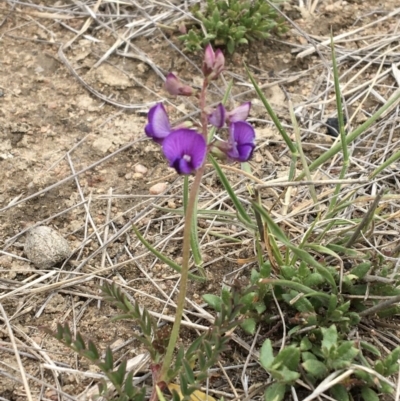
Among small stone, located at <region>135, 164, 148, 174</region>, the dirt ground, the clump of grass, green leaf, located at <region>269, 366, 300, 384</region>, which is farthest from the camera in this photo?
the clump of grass

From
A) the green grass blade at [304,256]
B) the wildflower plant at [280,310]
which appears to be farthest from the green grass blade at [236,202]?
the green grass blade at [304,256]

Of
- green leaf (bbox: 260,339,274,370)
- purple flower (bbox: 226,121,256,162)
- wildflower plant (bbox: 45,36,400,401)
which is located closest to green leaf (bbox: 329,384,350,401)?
wildflower plant (bbox: 45,36,400,401)

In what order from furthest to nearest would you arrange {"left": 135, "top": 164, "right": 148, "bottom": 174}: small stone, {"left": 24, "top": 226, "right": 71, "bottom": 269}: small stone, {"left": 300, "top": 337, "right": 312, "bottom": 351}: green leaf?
{"left": 135, "top": 164, "right": 148, "bottom": 174}: small stone, {"left": 24, "top": 226, "right": 71, "bottom": 269}: small stone, {"left": 300, "top": 337, "right": 312, "bottom": 351}: green leaf

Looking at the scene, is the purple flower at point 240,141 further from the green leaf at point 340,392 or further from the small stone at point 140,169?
the small stone at point 140,169

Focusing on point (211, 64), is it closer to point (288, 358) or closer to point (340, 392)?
point (288, 358)

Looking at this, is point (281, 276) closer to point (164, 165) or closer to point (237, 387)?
point (237, 387)

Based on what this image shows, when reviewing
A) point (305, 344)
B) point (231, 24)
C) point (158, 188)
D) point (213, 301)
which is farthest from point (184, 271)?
point (231, 24)

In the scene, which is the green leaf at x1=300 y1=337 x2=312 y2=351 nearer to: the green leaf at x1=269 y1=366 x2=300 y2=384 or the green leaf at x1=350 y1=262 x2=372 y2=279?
the green leaf at x1=269 y1=366 x2=300 y2=384
